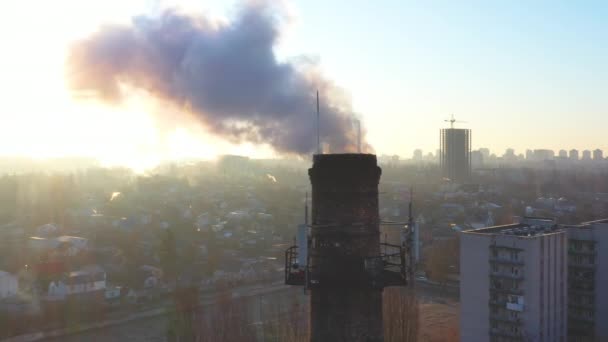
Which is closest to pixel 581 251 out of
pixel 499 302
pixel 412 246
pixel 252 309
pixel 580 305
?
pixel 580 305

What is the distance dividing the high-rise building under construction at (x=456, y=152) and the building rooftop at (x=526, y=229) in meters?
62.8

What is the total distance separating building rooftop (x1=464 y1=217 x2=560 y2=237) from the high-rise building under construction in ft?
206

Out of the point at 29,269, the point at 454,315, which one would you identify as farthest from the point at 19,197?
the point at 454,315

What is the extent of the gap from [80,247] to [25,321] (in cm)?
1018

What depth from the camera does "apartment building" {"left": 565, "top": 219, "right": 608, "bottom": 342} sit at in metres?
13.3

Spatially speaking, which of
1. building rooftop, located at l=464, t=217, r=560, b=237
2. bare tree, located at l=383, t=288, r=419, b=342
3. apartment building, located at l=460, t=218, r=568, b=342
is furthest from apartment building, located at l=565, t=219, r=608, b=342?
bare tree, located at l=383, t=288, r=419, b=342

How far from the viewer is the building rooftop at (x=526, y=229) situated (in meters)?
12.8

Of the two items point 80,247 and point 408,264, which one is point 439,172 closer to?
point 80,247

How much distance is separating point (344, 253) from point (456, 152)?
77428 millimetres

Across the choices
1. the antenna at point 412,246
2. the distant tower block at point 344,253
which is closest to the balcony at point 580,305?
the antenna at point 412,246

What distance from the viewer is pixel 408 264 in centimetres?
436

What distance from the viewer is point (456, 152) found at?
258 ft

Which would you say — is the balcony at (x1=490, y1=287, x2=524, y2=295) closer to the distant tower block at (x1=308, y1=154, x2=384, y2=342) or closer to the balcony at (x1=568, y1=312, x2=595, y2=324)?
the balcony at (x1=568, y1=312, x2=595, y2=324)

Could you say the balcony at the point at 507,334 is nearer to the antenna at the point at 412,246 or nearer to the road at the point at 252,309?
the road at the point at 252,309
